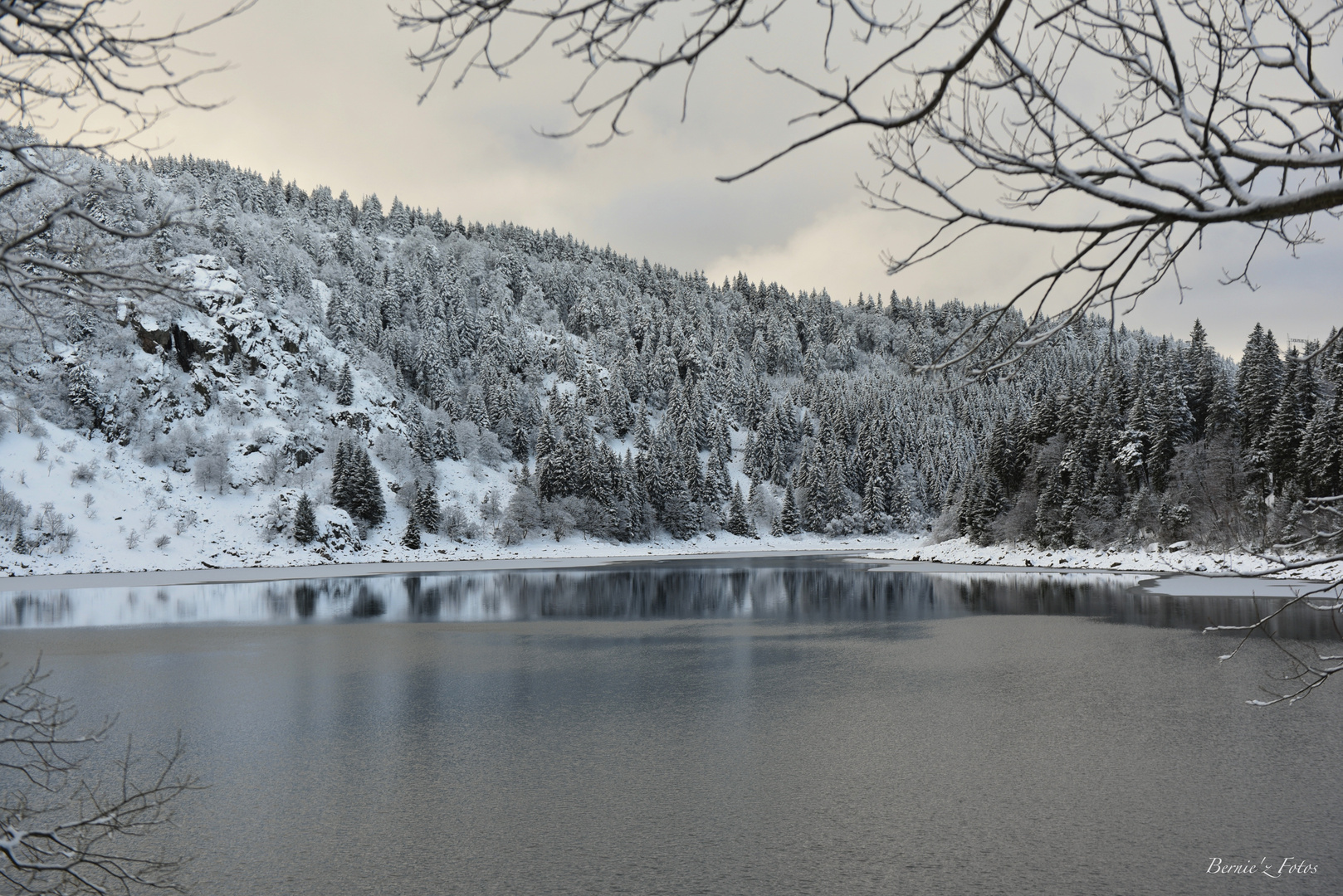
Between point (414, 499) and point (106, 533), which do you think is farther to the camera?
point (414, 499)

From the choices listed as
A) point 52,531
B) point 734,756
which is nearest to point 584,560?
point 52,531

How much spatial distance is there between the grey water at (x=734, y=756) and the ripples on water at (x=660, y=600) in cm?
417

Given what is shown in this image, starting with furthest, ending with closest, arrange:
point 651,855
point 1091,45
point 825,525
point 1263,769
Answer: point 825,525 < point 1263,769 < point 651,855 < point 1091,45

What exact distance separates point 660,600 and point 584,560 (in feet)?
129

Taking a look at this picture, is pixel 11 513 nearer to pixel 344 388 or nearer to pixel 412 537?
pixel 412 537

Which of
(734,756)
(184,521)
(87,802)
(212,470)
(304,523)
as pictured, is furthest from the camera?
(212,470)

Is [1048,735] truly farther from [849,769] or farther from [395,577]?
[395,577]

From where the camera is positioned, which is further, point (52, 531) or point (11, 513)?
point (52, 531)

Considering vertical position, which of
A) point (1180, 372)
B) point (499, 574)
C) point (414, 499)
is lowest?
point (499, 574)

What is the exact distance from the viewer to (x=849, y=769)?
10234 mm

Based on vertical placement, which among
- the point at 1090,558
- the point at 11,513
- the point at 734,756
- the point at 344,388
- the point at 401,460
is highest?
the point at 344,388

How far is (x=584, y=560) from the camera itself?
73.6m

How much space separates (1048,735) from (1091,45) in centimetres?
1112

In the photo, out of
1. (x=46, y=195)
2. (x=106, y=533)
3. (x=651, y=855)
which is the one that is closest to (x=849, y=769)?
(x=651, y=855)
